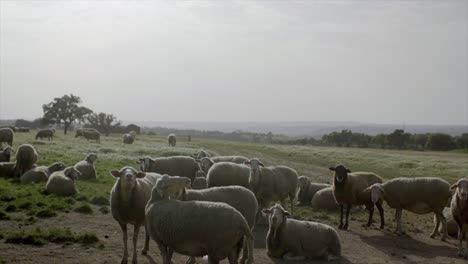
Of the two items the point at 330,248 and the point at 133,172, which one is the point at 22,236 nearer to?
the point at 133,172

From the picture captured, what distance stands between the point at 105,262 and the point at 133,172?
220 cm

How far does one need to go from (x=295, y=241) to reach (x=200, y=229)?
4.33 meters

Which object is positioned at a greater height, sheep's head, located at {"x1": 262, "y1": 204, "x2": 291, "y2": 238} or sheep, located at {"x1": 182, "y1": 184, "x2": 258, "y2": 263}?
sheep, located at {"x1": 182, "y1": 184, "x2": 258, "y2": 263}

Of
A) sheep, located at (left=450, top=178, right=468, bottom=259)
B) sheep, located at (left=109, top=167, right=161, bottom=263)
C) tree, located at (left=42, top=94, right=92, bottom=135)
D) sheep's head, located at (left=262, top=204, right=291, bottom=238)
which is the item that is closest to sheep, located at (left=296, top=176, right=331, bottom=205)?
sheep, located at (left=450, top=178, right=468, bottom=259)

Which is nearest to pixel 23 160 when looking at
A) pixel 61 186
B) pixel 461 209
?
pixel 61 186

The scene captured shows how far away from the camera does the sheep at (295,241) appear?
39.5 feet

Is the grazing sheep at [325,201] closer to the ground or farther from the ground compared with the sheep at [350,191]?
closer to the ground

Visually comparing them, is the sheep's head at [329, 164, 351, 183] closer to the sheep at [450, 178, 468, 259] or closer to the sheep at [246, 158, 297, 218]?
the sheep at [246, 158, 297, 218]

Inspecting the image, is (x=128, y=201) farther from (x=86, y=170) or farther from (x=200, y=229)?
(x=86, y=170)

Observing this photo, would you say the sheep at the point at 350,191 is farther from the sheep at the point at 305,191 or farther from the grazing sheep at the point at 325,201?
the sheep at the point at 305,191

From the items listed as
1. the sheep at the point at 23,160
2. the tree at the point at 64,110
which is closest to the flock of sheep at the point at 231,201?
the sheep at the point at 23,160

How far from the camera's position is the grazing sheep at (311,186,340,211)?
62.5ft

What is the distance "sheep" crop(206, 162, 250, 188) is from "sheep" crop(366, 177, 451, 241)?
15.8 feet

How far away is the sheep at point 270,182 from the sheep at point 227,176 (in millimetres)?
465
